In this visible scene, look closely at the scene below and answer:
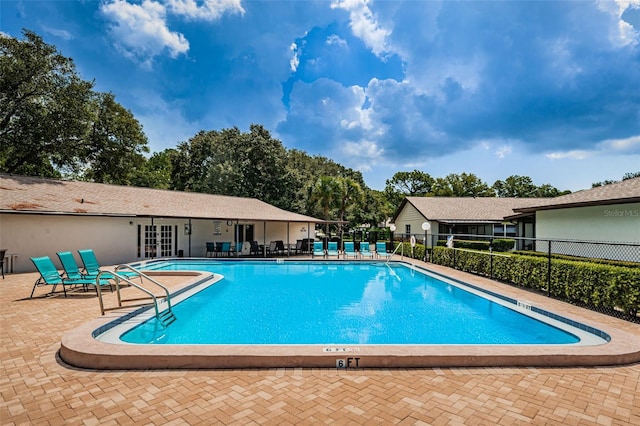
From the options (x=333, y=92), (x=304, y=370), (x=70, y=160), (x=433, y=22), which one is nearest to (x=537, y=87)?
(x=433, y=22)

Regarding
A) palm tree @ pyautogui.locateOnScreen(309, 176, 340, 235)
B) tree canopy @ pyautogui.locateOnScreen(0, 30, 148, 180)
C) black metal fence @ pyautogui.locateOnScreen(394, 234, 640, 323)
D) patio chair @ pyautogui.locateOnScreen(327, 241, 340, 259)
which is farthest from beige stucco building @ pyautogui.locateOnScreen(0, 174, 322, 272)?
black metal fence @ pyautogui.locateOnScreen(394, 234, 640, 323)

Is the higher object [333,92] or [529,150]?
[333,92]

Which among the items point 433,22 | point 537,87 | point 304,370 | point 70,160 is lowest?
point 304,370

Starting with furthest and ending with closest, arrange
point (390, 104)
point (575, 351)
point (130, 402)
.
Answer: point (390, 104), point (575, 351), point (130, 402)

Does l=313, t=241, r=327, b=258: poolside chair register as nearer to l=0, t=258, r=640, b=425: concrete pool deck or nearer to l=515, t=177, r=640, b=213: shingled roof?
l=515, t=177, r=640, b=213: shingled roof

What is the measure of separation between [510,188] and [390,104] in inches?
1854

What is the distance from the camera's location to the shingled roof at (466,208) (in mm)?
25172

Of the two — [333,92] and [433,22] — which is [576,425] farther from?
[333,92]

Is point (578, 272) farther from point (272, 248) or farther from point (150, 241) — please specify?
point (150, 241)

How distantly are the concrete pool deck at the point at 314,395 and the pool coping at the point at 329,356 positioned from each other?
0.11 meters

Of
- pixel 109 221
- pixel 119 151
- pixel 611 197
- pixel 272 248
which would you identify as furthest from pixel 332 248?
pixel 119 151

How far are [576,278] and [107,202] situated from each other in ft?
65.7

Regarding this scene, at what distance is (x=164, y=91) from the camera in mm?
24484

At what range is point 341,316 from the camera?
27.5 feet
